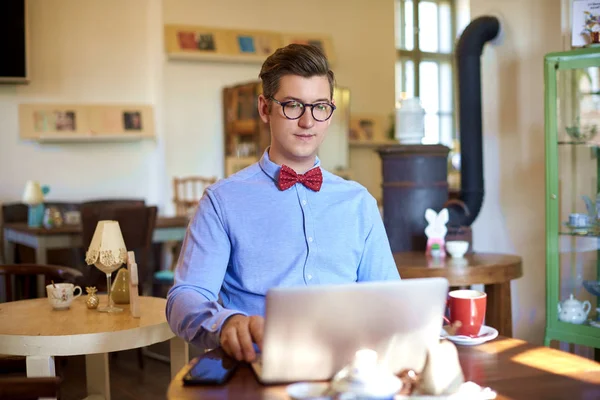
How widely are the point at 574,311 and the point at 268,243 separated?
218 cm

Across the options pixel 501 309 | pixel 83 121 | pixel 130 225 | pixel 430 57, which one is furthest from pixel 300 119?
pixel 430 57

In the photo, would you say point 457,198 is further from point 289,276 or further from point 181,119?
point 181,119

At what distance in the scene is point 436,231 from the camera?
3.71 meters

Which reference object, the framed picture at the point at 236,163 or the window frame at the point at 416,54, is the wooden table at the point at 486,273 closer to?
the framed picture at the point at 236,163

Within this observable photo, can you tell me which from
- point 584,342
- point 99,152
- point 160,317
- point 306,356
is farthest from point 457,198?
point 99,152

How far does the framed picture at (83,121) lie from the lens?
696 centimetres

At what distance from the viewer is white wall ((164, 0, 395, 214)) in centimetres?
765

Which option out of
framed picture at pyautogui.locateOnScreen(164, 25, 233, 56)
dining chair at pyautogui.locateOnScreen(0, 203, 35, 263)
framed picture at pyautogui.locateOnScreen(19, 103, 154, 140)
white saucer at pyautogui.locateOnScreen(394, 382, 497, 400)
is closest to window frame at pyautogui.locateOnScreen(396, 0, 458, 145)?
framed picture at pyautogui.locateOnScreen(164, 25, 233, 56)

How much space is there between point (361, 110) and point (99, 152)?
3001 millimetres

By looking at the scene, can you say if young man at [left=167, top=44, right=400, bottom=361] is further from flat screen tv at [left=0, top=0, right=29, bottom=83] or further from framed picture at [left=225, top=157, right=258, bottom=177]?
framed picture at [left=225, top=157, right=258, bottom=177]

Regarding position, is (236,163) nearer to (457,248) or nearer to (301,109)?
(457,248)

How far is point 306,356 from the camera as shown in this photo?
1280 mm

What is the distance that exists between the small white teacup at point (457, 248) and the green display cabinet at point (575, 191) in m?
0.39

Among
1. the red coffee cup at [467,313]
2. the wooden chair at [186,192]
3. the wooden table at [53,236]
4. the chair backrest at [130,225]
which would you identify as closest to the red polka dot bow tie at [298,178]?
the red coffee cup at [467,313]
